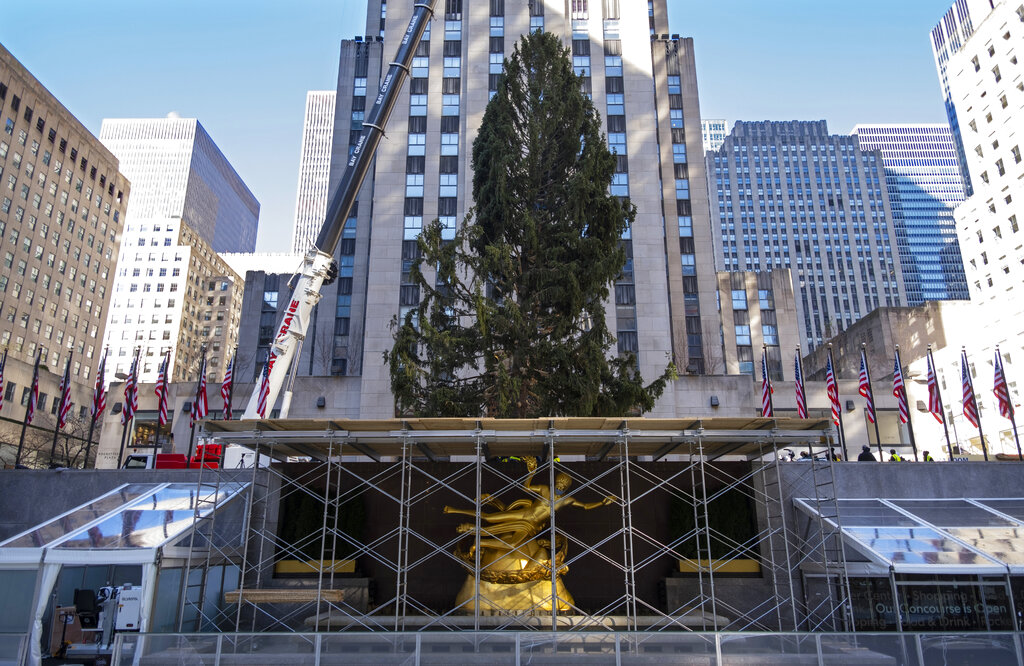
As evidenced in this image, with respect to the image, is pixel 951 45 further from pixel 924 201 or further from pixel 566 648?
pixel 566 648

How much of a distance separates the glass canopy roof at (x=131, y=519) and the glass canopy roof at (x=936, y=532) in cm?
1561

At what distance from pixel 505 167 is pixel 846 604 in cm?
1571

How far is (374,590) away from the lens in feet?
63.1

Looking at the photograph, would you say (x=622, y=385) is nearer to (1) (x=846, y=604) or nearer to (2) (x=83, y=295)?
(1) (x=846, y=604)

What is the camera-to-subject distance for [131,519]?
58.1ft

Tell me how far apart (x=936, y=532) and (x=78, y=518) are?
70.1 ft

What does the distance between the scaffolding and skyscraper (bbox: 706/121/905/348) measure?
121 m

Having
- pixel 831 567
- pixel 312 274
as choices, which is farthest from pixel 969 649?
pixel 312 274

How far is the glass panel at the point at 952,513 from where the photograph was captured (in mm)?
17922

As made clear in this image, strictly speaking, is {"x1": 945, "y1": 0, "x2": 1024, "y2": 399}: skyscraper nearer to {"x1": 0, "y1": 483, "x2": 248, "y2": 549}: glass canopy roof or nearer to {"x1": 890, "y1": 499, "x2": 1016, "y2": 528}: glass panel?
{"x1": 890, "y1": 499, "x2": 1016, "y2": 528}: glass panel

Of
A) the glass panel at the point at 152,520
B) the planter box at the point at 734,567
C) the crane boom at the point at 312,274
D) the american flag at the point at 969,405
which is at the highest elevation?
the crane boom at the point at 312,274

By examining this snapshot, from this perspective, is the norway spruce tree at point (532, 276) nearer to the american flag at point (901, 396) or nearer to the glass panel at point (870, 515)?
the glass panel at point (870, 515)

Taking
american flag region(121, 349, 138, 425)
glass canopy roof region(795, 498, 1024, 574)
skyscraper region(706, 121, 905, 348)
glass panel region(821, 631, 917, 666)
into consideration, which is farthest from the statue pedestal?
skyscraper region(706, 121, 905, 348)

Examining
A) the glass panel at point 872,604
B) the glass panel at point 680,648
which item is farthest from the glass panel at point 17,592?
the glass panel at point 872,604
